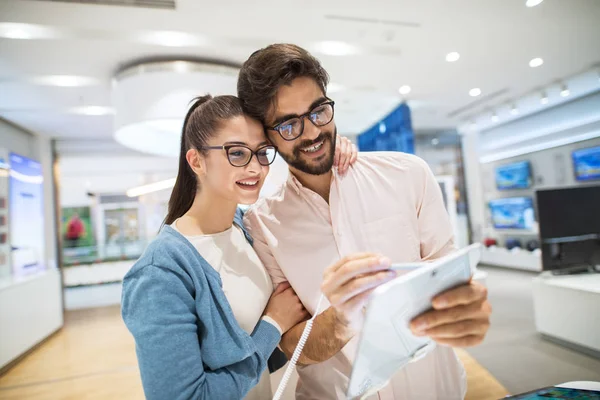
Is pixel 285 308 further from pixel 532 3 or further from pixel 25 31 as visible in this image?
pixel 532 3

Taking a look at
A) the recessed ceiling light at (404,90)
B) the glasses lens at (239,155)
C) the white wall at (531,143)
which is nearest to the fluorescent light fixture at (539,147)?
the white wall at (531,143)

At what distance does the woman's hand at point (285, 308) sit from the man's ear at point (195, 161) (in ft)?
1.61

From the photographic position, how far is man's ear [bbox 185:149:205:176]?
3.77 feet

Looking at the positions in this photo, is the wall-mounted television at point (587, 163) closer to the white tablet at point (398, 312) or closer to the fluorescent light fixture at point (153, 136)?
the fluorescent light fixture at point (153, 136)

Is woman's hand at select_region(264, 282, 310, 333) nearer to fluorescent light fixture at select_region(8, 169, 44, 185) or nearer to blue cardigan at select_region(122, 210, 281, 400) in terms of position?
blue cardigan at select_region(122, 210, 281, 400)

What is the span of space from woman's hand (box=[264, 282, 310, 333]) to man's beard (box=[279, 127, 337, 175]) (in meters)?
0.42

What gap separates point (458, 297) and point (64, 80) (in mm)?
5681

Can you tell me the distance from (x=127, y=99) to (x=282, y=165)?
7.29 ft

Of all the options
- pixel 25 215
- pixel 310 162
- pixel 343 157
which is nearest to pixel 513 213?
pixel 343 157

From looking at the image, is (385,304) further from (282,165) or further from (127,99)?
(127,99)

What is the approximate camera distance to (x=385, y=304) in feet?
1.87

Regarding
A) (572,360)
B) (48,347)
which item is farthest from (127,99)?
(572,360)

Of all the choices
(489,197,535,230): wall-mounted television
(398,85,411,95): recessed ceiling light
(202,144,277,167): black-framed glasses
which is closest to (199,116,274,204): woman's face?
(202,144,277,167): black-framed glasses

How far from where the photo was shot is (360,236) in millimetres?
1253
